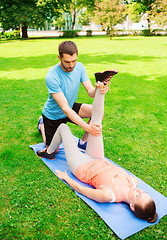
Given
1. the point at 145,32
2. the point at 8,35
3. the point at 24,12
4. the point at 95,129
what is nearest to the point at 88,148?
the point at 95,129

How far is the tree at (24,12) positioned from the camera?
25.2 metres

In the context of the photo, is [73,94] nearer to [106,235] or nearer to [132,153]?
[132,153]

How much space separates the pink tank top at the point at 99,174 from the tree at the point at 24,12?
2590 centimetres

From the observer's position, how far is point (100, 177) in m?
2.76

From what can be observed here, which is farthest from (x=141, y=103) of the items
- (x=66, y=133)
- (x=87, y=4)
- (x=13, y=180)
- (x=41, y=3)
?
(x=87, y=4)

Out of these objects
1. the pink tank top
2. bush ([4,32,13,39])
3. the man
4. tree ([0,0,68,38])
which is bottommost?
the pink tank top

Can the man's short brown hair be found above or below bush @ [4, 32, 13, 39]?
below

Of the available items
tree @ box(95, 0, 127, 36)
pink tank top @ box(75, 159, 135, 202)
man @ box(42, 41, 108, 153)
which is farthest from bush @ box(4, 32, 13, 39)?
pink tank top @ box(75, 159, 135, 202)

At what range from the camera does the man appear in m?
2.96

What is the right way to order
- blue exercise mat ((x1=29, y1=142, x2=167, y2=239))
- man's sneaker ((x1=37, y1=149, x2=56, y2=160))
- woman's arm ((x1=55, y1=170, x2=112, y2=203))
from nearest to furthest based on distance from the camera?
blue exercise mat ((x1=29, y1=142, x2=167, y2=239)), woman's arm ((x1=55, y1=170, x2=112, y2=203)), man's sneaker ((x1=37, y1=149, x2=56, y2=160))

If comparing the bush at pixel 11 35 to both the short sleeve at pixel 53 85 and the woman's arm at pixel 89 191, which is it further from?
the woman's arm at pixel 89 191

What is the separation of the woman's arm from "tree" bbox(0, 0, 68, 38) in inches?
1017

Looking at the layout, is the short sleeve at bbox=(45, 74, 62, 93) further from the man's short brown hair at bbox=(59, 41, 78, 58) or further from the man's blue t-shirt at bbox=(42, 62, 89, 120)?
the man's short brown hair at bbox=(59, 41, 78, 58)

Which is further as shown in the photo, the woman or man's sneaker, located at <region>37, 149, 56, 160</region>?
man's sneaker, located at <region>37, 149, 56, 160</region>
